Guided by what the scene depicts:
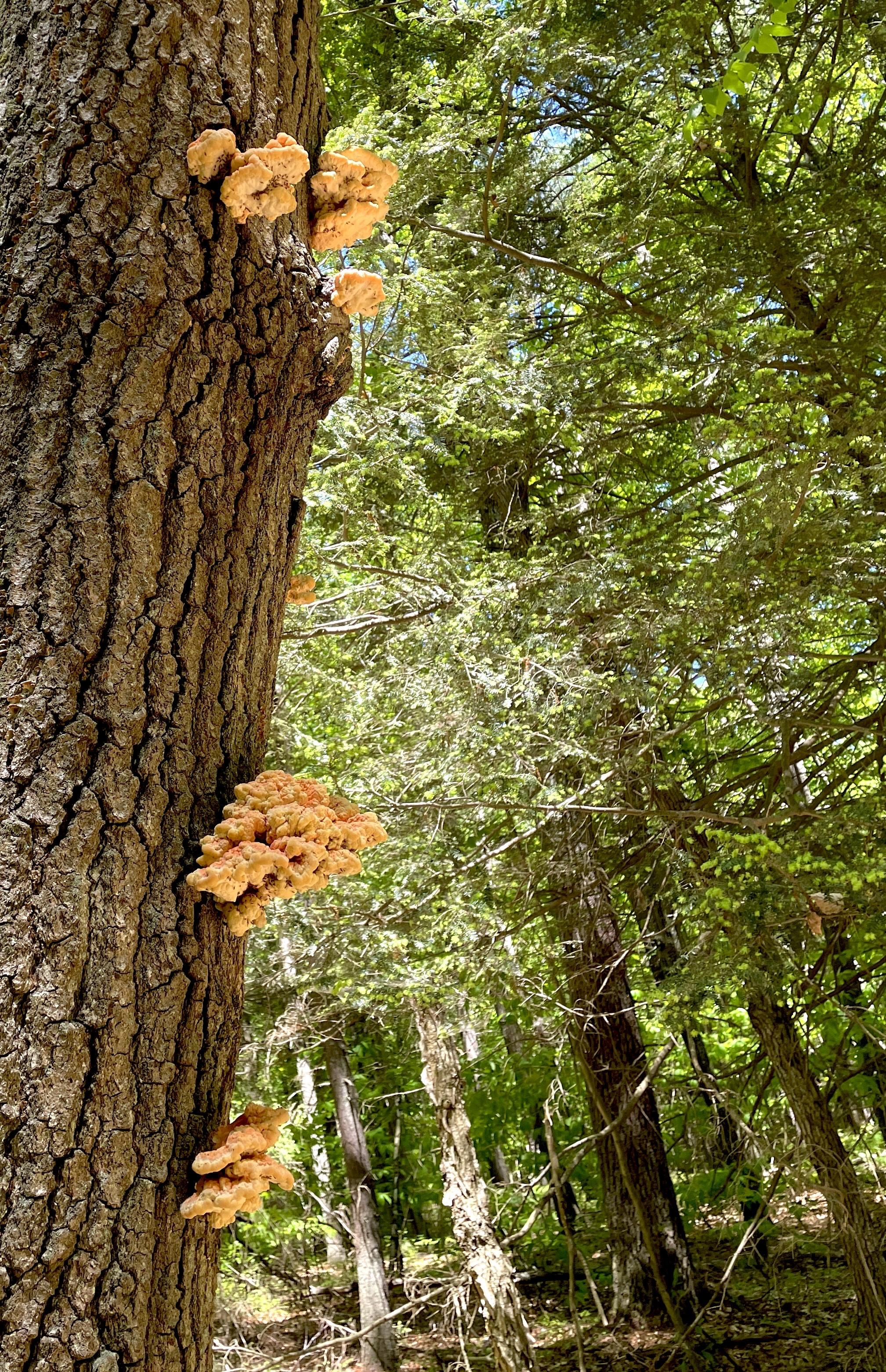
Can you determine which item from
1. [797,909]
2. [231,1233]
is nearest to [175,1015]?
[797,909]

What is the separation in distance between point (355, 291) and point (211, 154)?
375mm

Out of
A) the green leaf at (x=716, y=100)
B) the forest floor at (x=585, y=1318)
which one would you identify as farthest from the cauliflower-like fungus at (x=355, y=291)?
the forest floor at (x=585, y=1318)

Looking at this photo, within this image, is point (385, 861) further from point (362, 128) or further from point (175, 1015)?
point (175, 1015)

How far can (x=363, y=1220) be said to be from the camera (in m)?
9.33

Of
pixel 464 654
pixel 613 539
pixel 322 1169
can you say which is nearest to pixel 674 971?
pixel 464 654

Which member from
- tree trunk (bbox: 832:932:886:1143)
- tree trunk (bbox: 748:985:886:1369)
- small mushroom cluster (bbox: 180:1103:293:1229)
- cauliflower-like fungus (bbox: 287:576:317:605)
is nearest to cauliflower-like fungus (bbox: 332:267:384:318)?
cauliflower-like fungus (bbox: 287:576:317:605)

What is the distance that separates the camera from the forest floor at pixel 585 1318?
22.8 feet

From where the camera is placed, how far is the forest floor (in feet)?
22.8

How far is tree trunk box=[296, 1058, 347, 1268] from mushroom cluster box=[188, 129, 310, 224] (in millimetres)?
10008

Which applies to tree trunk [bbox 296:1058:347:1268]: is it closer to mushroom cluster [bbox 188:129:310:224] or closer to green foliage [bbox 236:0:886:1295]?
green foliage [bbox 236:0:886:1295]

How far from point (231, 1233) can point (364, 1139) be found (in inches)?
56.6

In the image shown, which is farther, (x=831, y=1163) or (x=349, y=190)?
(x=831, y=1163)

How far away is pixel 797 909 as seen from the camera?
5.24 m

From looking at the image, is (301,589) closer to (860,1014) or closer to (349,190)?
(349,190)
